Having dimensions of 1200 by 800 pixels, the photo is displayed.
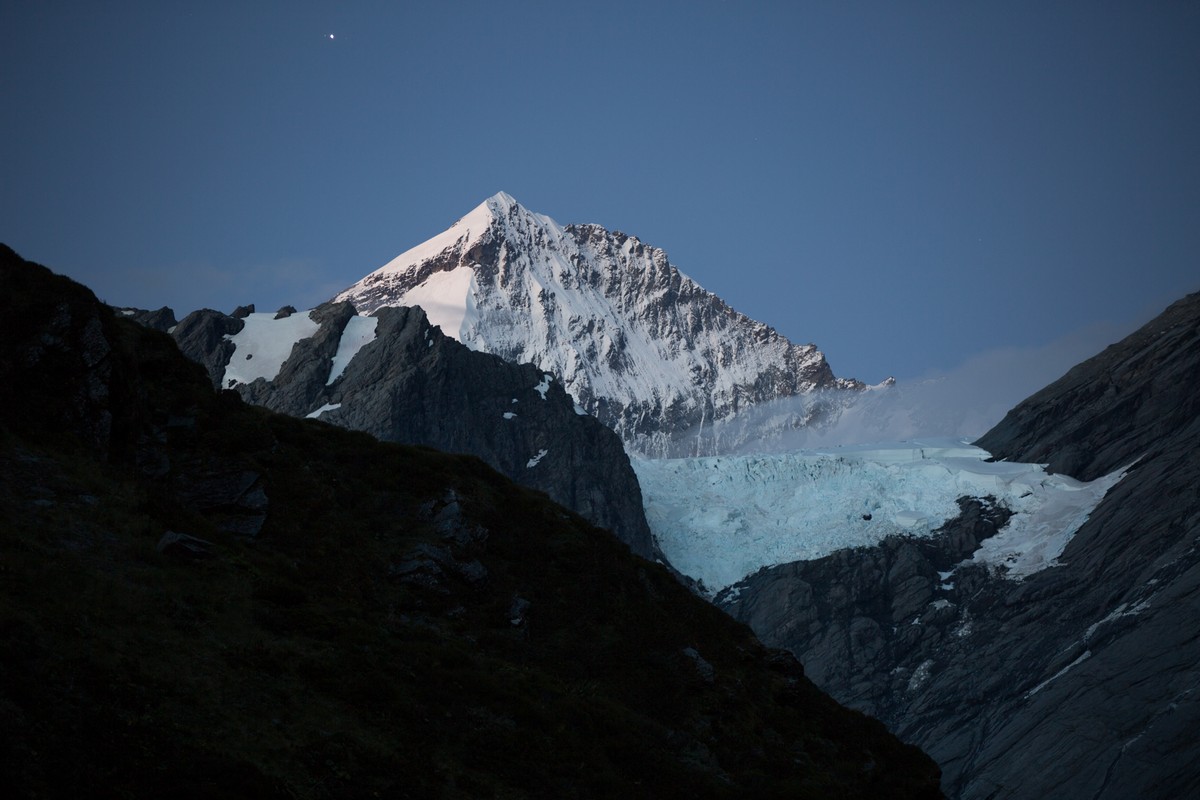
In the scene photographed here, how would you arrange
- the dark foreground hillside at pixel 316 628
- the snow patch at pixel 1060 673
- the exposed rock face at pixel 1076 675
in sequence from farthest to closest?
the snow patch at pixel 1060 673 → the exposed rock face at pixel 1076 675 → the dark foreground hillside at pixel 316 628

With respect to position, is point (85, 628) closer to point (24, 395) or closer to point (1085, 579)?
point (24, 395)

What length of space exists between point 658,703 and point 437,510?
12039 millimetres

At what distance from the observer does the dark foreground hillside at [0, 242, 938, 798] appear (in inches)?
928

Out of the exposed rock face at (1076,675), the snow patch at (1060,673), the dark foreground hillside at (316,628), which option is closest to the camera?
the dark foreground hillside at (316,628)

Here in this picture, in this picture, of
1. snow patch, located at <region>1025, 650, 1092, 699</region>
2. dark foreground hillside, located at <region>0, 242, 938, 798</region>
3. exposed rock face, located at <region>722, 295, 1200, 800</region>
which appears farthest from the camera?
snow patch, located at <region>1025, 650, 1092, 699</region>

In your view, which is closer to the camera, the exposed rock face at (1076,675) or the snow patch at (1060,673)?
the exposed rock face at (1076,675)

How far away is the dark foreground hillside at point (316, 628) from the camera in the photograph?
23.6 metres

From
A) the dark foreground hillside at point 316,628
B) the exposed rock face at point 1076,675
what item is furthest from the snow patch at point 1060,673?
the dark foreground hillside at point 316,628

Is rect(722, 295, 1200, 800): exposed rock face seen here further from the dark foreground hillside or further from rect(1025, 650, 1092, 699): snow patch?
the dark foreground hillside

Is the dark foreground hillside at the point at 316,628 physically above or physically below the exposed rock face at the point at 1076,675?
above

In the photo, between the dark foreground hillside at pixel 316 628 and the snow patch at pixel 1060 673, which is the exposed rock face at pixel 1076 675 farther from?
the dark foreground hillside at pixel 316 628

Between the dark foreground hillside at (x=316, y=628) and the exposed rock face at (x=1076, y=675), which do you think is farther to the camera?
the exposed rock face at (x=1076, y=675)

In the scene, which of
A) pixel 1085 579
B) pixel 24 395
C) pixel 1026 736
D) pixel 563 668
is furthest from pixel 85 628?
pixel 1085 579

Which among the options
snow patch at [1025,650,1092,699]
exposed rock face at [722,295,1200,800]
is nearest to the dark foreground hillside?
exposed rock face at [722,295,1200,800]
